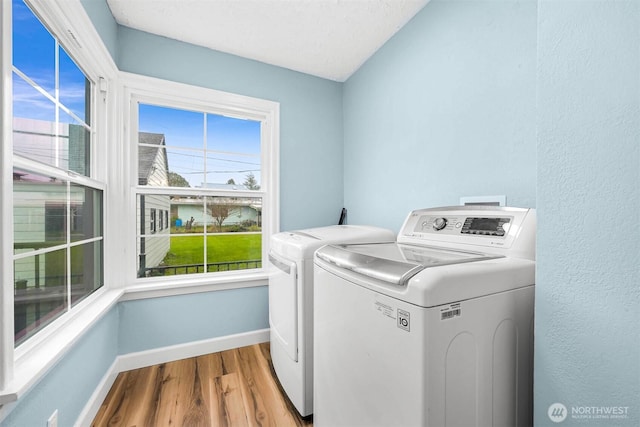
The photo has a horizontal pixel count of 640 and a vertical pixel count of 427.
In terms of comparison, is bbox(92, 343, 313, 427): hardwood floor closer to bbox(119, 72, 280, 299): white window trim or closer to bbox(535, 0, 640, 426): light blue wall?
bbox(119, 72, 280, 299): white window trim

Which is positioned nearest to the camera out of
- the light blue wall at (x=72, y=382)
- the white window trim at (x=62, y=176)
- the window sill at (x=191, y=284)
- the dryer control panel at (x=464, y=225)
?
the white window trim at (x=62, y=176)

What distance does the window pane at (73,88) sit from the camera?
1353 millimetres

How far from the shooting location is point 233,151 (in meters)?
2.36

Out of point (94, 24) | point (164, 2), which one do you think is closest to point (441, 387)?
point (94, 24)

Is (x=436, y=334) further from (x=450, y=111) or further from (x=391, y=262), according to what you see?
(x=450, y=111)

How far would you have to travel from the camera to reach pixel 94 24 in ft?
4.80

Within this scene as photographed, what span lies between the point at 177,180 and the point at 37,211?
1.07 m

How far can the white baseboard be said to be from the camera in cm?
153

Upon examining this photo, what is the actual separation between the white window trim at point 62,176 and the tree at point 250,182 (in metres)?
0.94

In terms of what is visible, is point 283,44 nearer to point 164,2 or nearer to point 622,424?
point 164,2

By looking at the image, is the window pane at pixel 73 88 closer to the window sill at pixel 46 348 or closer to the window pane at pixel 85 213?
the window pane at pixel 85 213

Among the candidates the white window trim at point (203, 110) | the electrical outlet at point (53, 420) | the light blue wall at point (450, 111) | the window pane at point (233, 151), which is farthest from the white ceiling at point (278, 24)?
the electrical outlet at point (53, 420)

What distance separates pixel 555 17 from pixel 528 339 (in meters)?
0.94

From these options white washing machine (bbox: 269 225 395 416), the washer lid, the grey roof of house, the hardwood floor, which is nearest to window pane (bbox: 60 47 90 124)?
the grey roof of house
